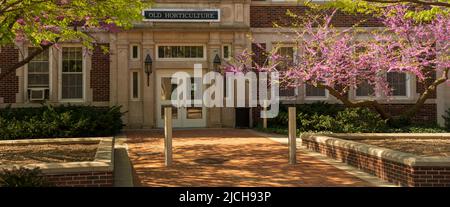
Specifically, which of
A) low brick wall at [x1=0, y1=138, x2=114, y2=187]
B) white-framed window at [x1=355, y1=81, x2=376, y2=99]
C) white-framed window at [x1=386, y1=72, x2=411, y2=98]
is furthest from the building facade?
low brick wall at [x1=0, y1=138, x2=114, y2=187]

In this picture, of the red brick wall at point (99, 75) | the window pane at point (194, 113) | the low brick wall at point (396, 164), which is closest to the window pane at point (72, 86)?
the red brick wall at point (99, 75)

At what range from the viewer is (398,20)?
50.4 ft

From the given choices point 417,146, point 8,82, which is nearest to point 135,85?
point 8,82

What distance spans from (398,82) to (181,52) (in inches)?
370

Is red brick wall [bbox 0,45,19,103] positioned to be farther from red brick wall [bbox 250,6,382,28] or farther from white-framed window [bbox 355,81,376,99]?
white-framed window [bbox 355,81,376,99]

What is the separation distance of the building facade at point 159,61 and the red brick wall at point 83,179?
11.3 m

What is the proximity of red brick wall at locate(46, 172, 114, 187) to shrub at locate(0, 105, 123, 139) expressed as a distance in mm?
8656

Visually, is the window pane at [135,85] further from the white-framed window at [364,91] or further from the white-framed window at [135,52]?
the white-framed window at [364,91]

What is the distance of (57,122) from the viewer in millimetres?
14570

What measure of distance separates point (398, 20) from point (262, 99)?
5857mm

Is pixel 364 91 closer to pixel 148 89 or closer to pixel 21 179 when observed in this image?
pixel 148 89

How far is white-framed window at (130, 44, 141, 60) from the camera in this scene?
17.6 meters

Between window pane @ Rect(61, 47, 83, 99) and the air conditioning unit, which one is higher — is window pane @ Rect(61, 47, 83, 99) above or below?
above

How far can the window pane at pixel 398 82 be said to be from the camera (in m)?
18.8
